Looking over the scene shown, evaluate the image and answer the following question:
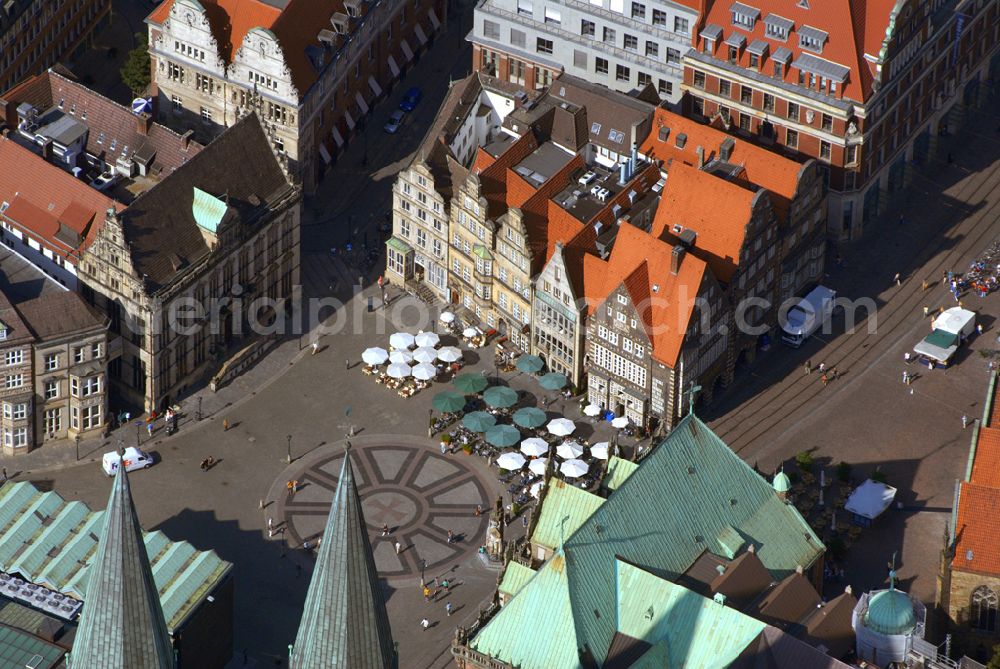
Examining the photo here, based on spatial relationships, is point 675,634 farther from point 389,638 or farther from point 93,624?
point 93,624

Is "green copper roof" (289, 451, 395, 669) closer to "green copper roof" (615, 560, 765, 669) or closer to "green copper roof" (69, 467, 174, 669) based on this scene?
"green copper roof" (69, 467, 174, 669)

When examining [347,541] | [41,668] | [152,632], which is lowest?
[41,668]

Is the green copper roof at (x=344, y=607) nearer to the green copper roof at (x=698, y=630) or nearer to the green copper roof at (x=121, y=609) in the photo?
the green copper roof at (x=121, y=609)

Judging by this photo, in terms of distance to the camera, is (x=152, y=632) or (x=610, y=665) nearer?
(x=152, y=632)

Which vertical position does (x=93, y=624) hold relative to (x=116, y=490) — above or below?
below

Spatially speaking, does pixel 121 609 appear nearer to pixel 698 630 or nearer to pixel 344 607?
pixel 344 607

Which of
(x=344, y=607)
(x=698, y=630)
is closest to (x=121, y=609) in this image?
(x=344, y=607)

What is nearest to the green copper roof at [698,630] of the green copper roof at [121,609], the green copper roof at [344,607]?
the green copper roof at [344,607]

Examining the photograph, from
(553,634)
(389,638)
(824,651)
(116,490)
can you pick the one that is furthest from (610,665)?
(116,490)
